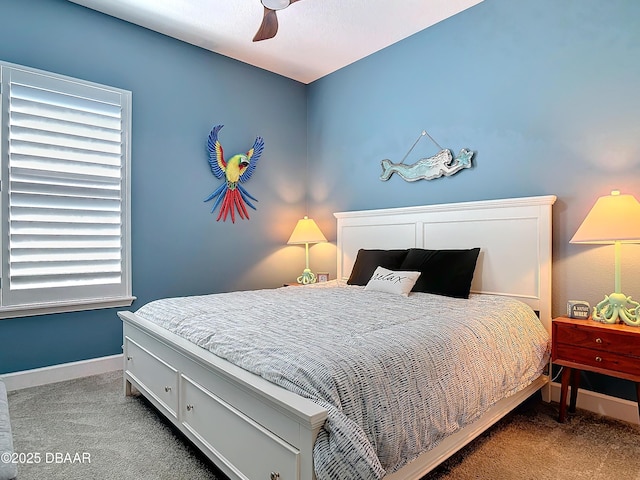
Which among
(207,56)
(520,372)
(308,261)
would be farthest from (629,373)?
(207,56)

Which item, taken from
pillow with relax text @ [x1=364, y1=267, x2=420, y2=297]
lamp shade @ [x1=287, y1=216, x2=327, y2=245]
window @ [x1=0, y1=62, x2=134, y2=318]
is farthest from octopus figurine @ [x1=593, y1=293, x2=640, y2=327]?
window @ [x1=0, y1=62, x2=134, y2=318]

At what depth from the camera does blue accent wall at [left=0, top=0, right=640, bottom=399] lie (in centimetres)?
247

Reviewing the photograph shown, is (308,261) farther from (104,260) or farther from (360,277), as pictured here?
(104,260)

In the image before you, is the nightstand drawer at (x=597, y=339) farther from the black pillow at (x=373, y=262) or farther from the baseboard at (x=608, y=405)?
the black pillow at (x=373, y=262)

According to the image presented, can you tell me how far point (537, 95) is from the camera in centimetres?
271

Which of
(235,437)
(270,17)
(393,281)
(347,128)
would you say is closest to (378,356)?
(235,437)

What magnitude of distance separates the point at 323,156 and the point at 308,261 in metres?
1.22

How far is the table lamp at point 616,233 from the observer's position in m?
2.05

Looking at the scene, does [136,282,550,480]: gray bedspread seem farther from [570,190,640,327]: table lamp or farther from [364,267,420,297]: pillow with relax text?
[570,190,640,327]: table lamp

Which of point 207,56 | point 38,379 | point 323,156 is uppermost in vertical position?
point 207,56

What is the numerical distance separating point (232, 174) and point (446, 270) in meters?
2.30

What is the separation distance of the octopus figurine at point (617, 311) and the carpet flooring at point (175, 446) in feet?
2.07

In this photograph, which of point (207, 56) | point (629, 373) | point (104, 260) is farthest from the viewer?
point (207, 56)

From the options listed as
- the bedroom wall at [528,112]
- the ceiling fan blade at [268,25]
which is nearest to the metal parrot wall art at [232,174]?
the bedroom wall at [528,112]
